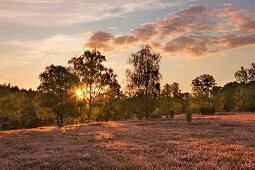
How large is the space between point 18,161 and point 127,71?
41.9 metres

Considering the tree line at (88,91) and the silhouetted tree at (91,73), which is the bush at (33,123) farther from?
the silhouetted tree at (91,73)

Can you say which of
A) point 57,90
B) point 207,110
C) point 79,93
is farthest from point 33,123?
point 207,110

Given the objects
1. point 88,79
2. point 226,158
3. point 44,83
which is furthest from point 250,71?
point 226,158

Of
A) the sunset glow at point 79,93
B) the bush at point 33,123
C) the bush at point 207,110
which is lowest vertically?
the bush at point 33,123

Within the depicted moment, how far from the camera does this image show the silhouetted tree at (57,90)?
1617 inches

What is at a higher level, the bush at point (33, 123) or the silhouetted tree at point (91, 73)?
the silhouetted tree at point (91, 73)

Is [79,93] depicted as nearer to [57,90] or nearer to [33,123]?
[57,90]

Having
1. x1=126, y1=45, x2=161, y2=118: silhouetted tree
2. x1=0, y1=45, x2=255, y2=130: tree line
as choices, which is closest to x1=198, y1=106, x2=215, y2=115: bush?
x1=0, y1=45, x2=255, y2=130: tree line

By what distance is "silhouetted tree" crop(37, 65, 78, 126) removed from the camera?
41.1 meters

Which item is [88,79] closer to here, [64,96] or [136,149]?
[64,96]

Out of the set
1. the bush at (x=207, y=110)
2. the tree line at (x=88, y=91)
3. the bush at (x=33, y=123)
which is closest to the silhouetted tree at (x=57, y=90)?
the tree line at (x=88, y=91)

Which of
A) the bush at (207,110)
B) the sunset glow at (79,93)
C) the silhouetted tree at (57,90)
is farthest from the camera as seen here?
the bush at (207,110)

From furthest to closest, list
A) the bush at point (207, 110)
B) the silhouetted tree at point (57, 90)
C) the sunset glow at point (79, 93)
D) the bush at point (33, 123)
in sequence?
the bush at point (207, 110), the bush at point (33, 123), the sunset glow at point (79, 93), the silhouetted tree at point (57, 90)

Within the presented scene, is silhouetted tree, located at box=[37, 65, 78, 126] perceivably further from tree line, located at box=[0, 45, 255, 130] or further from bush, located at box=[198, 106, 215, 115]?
bush, located at box=[198, 106, 215, 115]
